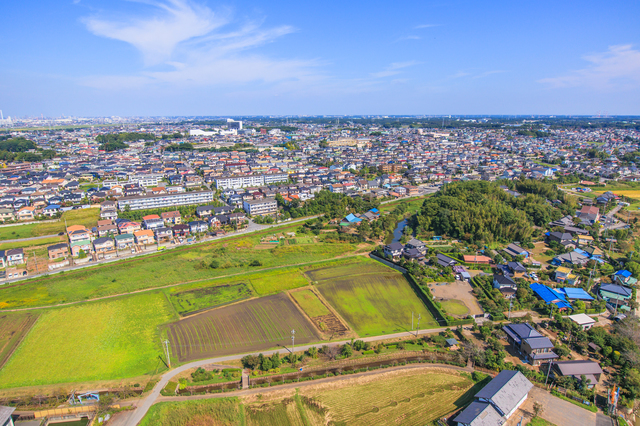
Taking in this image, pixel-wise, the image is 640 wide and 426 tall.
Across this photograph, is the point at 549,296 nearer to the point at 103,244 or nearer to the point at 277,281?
the point at 277,281

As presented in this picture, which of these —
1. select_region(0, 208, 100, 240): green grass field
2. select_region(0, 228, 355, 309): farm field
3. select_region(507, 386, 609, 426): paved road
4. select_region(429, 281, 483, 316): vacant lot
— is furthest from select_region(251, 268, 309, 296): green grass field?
select_region(0, 208, 100, 240): green grass field

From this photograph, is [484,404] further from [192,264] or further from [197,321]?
[192,264]

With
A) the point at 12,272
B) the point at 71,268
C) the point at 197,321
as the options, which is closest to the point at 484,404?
the point at 197,321

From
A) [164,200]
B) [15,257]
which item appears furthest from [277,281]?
[164,200]

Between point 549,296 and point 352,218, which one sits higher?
point 352,218

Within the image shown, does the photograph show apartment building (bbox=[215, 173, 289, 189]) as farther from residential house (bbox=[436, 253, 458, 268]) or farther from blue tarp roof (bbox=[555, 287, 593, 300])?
blue tarp roof (bbox=[555, 287, 593, 300])

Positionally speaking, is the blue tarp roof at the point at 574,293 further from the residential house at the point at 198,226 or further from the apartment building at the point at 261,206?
the residential house at the point at 198,226

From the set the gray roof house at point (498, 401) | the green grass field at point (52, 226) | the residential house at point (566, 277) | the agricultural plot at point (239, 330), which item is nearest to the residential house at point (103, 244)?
the green grass field at point (52, 226)
